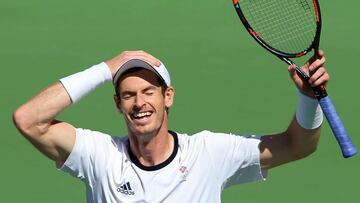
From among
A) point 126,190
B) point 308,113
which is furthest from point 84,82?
point 308,113

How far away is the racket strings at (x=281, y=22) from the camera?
6.09m

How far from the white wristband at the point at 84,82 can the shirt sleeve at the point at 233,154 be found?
581 mm

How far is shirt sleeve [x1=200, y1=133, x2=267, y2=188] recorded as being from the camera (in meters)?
5.21

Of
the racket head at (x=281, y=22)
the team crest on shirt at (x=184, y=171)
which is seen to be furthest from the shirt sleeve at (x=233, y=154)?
the racket head at (x=281, y=22)

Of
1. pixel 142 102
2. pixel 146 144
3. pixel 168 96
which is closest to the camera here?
pixel 142 102

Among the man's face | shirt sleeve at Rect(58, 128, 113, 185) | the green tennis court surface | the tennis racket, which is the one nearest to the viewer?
the man's face

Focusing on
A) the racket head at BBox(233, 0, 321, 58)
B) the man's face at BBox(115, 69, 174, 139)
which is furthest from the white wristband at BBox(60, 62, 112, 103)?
the racket head at BBox(233, 0, 321, 58)

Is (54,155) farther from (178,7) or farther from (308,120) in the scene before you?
(178,7)

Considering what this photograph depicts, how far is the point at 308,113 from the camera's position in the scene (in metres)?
5.09

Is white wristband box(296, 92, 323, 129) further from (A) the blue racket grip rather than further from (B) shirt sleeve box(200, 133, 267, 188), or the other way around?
(B) shirt sleeve box(200, 133, 267, 188)

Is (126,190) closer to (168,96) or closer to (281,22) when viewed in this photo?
(168,96)

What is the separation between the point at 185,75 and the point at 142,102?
9.61ft

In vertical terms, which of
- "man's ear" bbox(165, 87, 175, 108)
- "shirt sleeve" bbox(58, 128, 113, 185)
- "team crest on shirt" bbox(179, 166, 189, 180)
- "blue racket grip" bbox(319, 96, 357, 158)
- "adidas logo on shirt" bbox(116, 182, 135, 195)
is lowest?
"blue racket grip" bbox(319, 96, 357, 158)

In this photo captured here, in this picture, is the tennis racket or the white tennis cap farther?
the tennis racket
